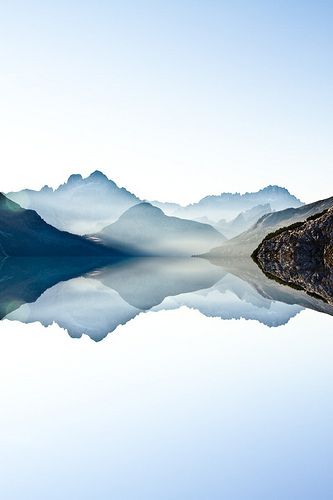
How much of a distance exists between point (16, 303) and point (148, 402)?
104ft

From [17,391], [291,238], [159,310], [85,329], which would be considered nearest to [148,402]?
[17,391]

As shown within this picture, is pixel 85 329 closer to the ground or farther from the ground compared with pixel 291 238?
closer to the ground

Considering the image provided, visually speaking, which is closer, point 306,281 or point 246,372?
point 246,372

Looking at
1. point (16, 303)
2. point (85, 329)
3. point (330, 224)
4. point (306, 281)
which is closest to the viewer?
point (85, 329)

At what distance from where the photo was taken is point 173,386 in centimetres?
1628

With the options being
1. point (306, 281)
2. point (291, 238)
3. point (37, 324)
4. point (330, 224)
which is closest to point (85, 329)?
point (37, 324)

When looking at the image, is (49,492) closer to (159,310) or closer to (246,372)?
(246,372)

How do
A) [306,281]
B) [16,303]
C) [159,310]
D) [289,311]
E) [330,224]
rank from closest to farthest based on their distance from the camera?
[289,311]
[159,310]
[16,303]
[306,281]
[330,224]

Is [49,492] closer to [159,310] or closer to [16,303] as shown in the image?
[159,310]

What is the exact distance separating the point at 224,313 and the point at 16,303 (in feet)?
61.9

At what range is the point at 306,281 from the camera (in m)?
53.5

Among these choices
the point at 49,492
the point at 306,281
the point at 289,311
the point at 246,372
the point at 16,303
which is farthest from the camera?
the point at 306,281

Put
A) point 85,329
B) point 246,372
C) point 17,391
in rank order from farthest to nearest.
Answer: point 85,329 < point 246,372 < point 17,391

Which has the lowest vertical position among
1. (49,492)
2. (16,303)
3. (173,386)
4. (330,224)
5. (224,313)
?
(49,492)
